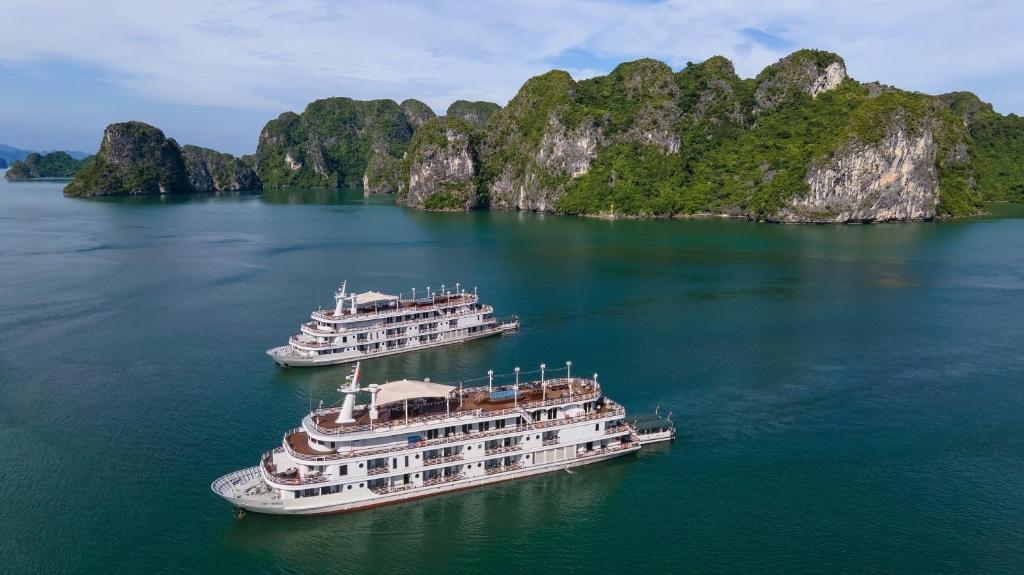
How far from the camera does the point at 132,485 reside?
43.3 m

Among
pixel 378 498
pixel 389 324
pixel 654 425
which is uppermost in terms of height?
pixel 389 324

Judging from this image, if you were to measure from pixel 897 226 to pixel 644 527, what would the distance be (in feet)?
581

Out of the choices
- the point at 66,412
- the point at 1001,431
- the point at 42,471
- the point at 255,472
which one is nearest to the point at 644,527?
the point at 255,472

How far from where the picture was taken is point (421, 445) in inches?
1708

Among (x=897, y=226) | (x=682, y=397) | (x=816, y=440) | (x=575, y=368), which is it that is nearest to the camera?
(x=816, y=440)

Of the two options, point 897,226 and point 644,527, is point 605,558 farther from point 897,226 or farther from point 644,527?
point 897,226

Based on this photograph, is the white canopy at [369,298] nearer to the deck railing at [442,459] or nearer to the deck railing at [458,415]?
the deck railing at [458,415]

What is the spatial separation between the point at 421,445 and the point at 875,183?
599ft

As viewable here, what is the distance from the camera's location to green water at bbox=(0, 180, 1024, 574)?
37.7m

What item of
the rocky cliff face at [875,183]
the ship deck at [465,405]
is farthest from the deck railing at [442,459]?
the rocky cliff face at [875,183]

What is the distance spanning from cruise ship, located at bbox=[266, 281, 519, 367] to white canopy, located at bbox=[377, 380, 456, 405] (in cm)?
2417

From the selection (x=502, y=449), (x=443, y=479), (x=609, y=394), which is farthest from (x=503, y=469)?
(x=609, y=394)

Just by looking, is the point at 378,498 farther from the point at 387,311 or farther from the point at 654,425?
the point at 387,311

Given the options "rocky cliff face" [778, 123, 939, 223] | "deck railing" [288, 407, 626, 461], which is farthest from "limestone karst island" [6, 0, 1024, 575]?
"rocky cliff face" [778, 123, 939, 223]
